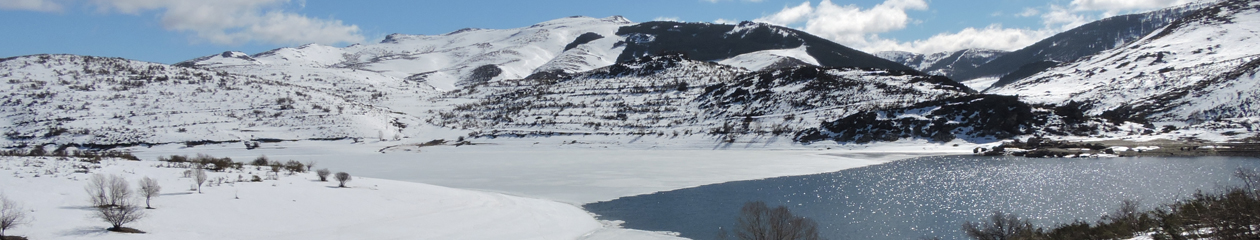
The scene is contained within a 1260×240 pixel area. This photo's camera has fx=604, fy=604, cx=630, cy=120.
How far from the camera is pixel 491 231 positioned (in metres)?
20.0

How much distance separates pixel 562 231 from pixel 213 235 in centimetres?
1048

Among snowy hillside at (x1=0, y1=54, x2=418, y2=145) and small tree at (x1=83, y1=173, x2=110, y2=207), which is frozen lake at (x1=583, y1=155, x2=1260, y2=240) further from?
snowy hillside at (x1=0, y1=54, x2=418, y2=145)

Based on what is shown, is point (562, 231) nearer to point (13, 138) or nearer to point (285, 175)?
point (285, 175)

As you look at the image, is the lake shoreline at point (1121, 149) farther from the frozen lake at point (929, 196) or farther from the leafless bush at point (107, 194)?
the leafless bush at point (107, 194)

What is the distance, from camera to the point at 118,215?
47.1ft

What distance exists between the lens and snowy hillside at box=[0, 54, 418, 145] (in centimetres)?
6988

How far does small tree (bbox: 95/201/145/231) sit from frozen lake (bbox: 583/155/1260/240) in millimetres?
15231

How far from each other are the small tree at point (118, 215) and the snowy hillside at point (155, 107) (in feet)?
209

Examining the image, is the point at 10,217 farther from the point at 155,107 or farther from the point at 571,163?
the point at 155,107

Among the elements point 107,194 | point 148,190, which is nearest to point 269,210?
point 148,190

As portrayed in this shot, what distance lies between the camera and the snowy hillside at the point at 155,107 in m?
69.9

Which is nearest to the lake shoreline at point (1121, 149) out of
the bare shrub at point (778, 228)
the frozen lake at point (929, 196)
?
the frozen lake at point (929, 196)

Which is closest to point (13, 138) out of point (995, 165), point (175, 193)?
point (175, 193)

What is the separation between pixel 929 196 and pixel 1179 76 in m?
90.8
